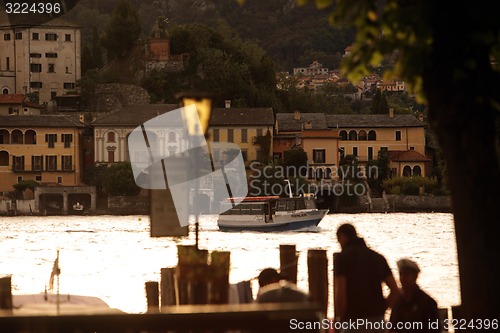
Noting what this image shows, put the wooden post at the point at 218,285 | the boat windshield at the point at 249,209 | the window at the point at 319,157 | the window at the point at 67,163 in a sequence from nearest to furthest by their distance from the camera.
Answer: the wooden post at the point at 218,285 → the boat windshield at the point at 249,209 → the window at the point at 319,157 → the window at the point at 67,163

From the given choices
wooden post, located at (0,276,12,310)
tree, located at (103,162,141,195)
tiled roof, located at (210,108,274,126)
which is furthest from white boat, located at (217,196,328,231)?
wooden post, located at (0,276,12,310)

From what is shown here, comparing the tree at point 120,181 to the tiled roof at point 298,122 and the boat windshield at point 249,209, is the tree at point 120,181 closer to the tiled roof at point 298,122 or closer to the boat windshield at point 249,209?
the tiled roof at point 298,122

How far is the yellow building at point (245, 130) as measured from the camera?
101 meters

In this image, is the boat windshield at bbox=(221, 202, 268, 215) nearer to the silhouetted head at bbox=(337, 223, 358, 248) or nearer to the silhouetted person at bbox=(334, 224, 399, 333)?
the silhouetted person at bbox=(334, 224, 399, 333)

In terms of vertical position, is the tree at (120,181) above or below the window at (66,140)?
below

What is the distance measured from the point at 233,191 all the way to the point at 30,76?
38683mm

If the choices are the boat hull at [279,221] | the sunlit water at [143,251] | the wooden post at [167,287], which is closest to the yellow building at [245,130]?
the sunlit water at [143,251]

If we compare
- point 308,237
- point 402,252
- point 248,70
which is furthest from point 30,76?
point 402,252

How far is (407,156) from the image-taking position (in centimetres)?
10244

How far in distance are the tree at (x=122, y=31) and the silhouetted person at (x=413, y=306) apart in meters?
121

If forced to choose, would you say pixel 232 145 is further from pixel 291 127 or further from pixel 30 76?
pixel 30 76

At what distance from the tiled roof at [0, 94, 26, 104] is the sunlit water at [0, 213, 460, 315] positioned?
27.3m

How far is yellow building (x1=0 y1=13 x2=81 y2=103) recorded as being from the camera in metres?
125

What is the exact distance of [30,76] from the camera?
12456 centimetres
